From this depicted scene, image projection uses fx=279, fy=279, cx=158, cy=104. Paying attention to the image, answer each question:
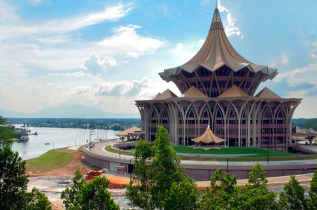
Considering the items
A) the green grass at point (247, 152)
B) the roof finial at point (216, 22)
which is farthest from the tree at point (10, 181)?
the roof finial at point (216, 22)

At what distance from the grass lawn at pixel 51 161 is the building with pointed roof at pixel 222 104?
22.3m

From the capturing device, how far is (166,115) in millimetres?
72688

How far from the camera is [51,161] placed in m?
62.4

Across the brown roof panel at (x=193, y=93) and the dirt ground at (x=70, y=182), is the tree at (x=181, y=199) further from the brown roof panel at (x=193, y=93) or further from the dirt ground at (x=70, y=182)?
the brown roof panel at (x=193, y=93)

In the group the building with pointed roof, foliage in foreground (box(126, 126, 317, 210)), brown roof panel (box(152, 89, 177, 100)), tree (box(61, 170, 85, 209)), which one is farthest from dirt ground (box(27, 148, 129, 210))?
brown roof panel (box(152, 89, 177, 100))

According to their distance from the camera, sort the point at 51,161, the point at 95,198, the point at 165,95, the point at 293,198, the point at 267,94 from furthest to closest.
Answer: the point at 165,95, the point at 267,94, the point at 51,161, the point at 293,198, the point at 95,198

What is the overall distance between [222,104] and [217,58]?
41.6 feet

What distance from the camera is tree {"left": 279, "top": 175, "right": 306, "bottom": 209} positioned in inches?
701

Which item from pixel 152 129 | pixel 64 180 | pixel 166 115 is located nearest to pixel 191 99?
pixel 166 115

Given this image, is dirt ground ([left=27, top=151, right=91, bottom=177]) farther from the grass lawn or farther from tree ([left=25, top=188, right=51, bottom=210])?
tree ([left=25, top=188, right=51, bottom=210])

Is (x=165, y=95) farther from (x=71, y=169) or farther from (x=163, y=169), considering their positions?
(x=163, y=169)

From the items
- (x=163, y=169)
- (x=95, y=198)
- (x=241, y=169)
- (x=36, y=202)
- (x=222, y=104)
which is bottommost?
(x=241, y=169)

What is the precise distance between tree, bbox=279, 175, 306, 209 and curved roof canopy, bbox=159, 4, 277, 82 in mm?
49109

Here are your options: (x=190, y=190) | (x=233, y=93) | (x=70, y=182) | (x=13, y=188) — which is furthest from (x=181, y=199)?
(x=233, y=93)
